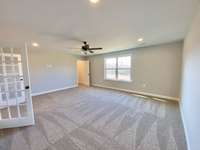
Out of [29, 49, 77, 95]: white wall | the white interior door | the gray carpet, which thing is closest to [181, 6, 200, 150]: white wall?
the gray carpet

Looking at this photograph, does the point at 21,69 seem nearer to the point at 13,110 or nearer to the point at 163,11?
the point at 13,110

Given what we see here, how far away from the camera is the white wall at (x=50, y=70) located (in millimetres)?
4812

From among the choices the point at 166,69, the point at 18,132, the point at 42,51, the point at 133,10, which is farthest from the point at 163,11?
the point at 42,51

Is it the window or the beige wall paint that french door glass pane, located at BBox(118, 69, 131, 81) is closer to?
the window

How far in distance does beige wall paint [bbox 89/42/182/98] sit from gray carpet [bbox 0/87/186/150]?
116 centimetres

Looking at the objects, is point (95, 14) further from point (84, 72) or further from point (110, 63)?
point (84, 72)

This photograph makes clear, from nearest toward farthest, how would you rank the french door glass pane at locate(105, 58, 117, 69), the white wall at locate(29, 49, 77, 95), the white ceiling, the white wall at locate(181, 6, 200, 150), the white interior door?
the white wall at locate(181, 6, 200, 150) < the white ceiling < the white wall at locate(29, 49, 77, 95) < the french door glass pane at locate(105, 58, 117, 69) < the white interior door

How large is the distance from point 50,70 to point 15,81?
3208 mm

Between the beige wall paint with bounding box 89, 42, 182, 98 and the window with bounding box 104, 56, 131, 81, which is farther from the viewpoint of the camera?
the window with bounding box 104, 56, 131, 81

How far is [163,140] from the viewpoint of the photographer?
5.96ft

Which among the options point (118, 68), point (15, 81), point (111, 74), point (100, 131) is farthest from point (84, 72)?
point (100, 131)

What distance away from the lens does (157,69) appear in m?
4.16

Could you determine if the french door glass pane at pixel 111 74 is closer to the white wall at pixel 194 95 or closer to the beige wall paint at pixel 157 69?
the beige wall paint at pixel 157 69

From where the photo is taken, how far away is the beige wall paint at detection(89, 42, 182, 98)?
3727 millimetres
